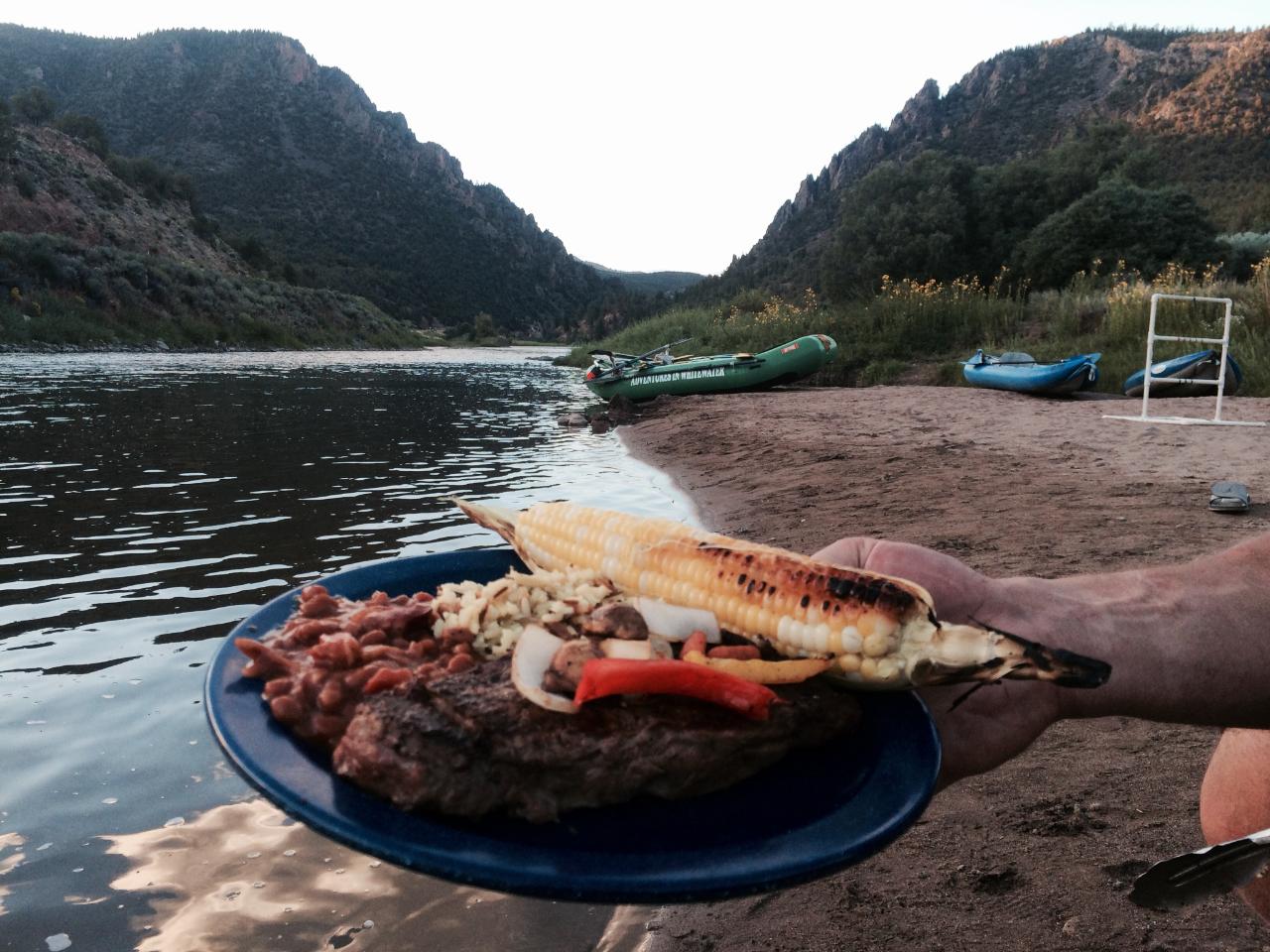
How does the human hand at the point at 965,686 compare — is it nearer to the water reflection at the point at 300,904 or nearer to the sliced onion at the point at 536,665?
the sliced onion at the point at 536,665

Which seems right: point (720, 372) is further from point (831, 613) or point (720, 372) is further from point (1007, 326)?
point (831, 613)

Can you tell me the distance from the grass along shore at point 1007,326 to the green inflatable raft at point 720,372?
2596 mm

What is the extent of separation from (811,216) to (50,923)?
95.3m

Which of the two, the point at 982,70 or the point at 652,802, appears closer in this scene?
the point at 652,802

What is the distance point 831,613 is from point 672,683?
28 centimetres

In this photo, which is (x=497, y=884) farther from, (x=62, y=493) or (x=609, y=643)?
(x=62, y=493)

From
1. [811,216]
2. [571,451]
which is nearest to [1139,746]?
[571,451]

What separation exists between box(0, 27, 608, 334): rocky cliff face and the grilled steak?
84.6 m

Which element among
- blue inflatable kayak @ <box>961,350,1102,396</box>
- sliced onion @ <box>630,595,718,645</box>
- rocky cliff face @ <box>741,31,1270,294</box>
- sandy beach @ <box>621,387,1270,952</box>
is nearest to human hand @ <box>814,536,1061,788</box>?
sliced onion @ <box>630,595,718,645</box>

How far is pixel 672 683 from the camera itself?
105cm

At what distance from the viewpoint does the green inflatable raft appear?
20422 mm

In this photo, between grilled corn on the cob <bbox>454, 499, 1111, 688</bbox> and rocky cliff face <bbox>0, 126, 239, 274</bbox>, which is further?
rocky cliff face <bbox>0, 126, 239, 274</bbox>

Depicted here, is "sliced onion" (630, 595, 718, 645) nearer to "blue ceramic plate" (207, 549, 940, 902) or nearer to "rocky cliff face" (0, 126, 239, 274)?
"blue ceramic plate" (207, 549, 940, 902)

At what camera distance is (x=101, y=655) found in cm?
465
